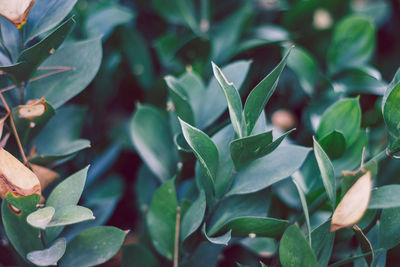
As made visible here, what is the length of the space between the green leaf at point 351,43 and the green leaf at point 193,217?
35 centimetres

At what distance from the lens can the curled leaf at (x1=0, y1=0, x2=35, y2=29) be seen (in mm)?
432

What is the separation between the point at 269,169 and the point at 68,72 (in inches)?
11.2

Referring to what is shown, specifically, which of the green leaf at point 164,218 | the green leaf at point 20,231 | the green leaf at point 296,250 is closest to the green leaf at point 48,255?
the green leaf at point 20,231

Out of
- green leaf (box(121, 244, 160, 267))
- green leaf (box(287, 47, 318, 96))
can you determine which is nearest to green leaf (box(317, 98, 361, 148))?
green leaf (box(287, 47, 318, 96))

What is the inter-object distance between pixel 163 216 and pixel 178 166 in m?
0.07

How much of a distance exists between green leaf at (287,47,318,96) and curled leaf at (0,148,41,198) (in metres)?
0.41

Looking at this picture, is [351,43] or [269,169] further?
[351,43]

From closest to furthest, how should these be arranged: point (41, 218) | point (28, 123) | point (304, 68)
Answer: point (41, 218) → point (28, 123) → point (304, 68)

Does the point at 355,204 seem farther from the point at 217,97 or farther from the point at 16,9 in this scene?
the point at 16,9

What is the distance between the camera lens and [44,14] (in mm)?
482

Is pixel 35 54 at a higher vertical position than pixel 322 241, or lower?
higher

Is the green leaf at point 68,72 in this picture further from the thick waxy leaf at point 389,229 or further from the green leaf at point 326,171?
the thick waxy leaf at point 389,229

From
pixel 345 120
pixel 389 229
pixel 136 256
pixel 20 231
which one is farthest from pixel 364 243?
pixel 20 231

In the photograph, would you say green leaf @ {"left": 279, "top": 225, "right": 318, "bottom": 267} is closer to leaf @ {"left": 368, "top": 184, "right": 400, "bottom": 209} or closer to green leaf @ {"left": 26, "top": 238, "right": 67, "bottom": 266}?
leaf @ {"left": 368, "top": 184, "right": 400, "bottom": 209}
